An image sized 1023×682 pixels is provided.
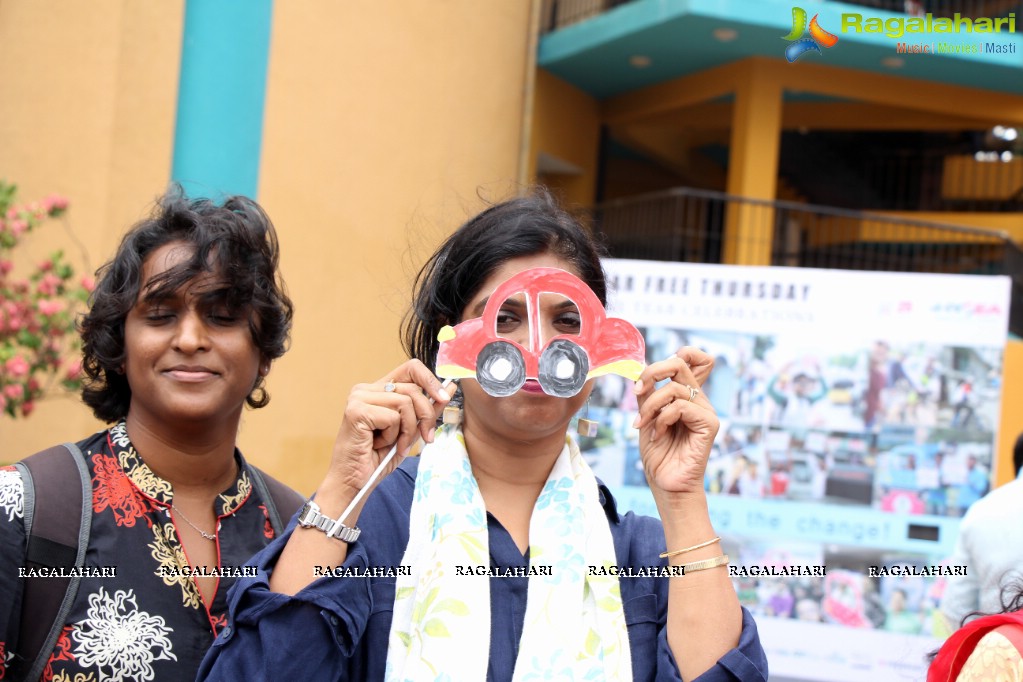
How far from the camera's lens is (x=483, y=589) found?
5.72 ft

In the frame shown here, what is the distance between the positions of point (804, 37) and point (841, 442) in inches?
196

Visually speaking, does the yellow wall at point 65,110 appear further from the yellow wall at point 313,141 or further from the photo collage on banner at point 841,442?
the photo collage on banner at point 841,442

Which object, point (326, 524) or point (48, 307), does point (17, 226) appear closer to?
point (48, 307)

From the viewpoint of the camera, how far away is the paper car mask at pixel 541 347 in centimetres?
176

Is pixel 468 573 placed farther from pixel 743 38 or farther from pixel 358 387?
pixel 743 38

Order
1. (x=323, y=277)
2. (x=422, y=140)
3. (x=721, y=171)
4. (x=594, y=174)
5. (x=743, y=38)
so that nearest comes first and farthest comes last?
(x=323, y=277)
(x=422, y=140)
(x=743, y=38)
(x=594, y=174)
(x=721, y=171)

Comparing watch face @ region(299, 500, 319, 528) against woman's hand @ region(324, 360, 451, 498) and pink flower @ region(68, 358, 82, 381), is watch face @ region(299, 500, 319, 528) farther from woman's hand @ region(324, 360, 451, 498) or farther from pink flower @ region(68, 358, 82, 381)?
pink flower @ region(68, 358, 82, 381)

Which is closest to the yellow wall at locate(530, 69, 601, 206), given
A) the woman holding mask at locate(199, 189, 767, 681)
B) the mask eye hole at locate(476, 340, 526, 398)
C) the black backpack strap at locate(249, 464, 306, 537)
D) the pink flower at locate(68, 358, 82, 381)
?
the pink flower at locate(68, 358, 82, 381)

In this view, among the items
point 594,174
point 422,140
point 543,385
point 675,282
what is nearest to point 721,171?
point 594,174

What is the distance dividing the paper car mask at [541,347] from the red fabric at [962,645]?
662mm

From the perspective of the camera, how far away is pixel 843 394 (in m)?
5.25

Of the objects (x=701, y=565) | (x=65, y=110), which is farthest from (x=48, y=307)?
(x=701, y=565)

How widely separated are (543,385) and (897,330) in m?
3.97

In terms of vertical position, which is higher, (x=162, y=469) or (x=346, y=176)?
(x=346, y=176)
